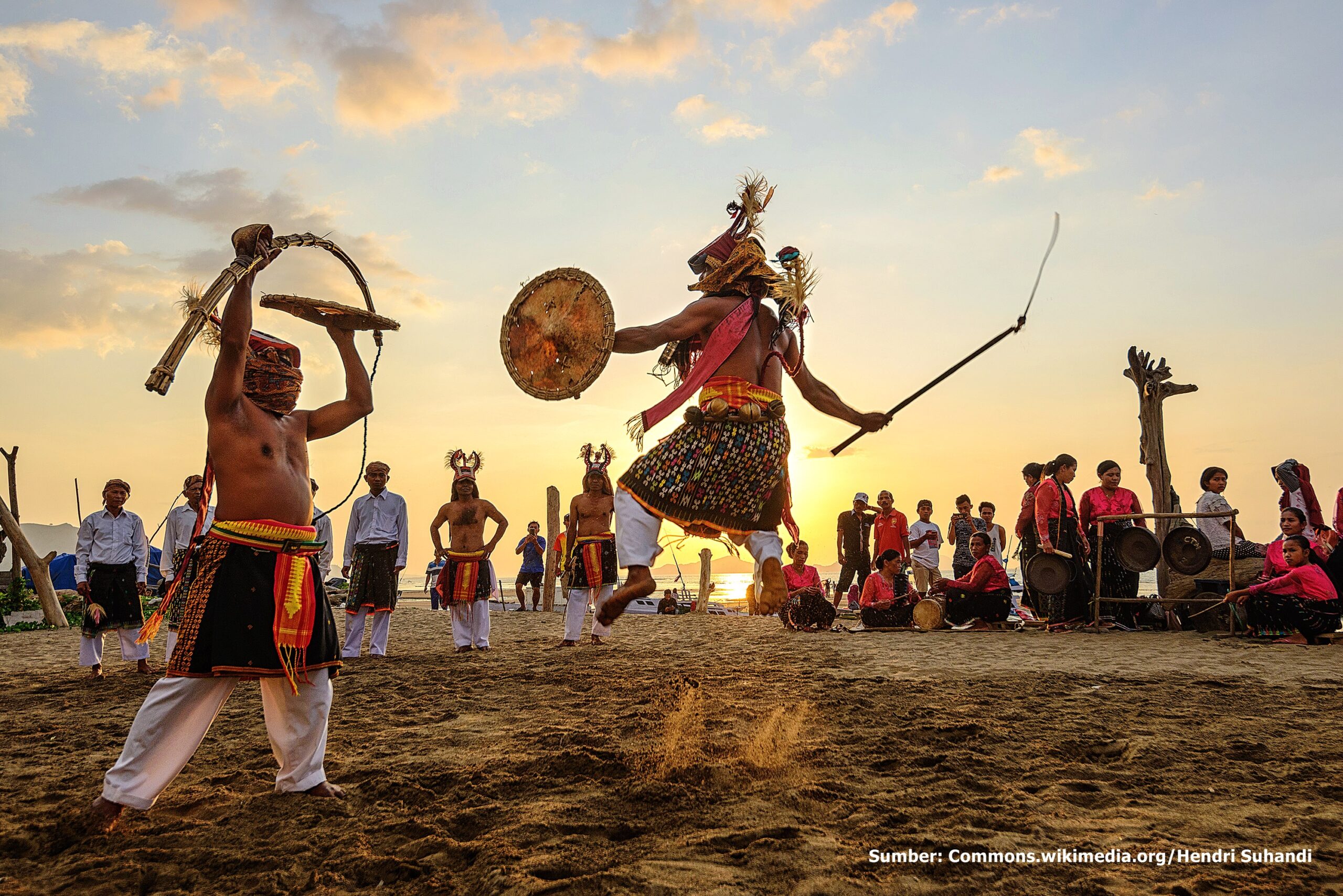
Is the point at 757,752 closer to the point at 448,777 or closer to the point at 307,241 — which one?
the point at 448,777

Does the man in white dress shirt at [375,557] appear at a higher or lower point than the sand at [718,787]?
higher

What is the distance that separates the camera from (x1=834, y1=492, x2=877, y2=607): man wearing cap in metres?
14.0

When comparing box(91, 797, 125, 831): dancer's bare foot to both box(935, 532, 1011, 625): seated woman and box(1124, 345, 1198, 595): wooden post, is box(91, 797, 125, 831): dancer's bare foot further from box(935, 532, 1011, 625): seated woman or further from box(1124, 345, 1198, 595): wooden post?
box(1124, 345, 1198, 595): wooden post

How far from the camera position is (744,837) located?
9.07ft

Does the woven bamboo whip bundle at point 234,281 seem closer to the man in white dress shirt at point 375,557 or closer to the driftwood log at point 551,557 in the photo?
the man in white dress shirt at point 375,557

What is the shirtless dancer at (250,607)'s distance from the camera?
3.14 metres

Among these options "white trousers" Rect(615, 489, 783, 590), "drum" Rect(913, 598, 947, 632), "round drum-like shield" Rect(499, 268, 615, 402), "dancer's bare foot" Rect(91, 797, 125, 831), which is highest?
"round drum-like shield" Rect(499, 268, 615, 402)

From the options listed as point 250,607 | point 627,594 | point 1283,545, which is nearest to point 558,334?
point 627,594

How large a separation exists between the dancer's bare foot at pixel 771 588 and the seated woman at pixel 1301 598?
6435mm

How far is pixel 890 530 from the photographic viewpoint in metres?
13.3

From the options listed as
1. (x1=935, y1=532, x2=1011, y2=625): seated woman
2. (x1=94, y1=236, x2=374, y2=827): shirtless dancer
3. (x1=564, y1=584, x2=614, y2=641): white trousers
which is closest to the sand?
(x1=94, y1=236, x2=374, y2=827): shirtless dancer

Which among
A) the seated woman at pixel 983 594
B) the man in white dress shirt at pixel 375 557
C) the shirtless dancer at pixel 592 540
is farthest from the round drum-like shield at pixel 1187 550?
the man in white dress shirt at pixel 375 557

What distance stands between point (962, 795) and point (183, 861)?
264 centimetres

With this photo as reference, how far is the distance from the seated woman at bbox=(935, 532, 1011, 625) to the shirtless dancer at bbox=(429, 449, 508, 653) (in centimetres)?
587
